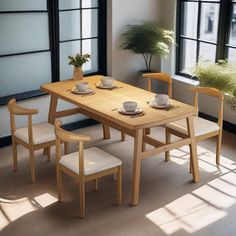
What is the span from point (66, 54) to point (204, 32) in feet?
5.45

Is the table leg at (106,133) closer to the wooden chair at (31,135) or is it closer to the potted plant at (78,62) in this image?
the potted plant at (78,62)

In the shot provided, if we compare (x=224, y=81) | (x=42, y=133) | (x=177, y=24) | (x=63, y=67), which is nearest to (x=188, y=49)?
(x=177, y=24)

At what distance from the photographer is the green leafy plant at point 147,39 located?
523 centimetres

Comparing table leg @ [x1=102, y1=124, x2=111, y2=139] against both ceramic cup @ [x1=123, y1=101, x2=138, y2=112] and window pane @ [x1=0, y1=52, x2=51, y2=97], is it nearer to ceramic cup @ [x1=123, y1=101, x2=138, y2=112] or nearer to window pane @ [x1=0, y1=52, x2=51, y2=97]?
window pane @ [x1=0, y1=52, x2=51, y2=97]

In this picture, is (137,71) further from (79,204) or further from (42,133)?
(79,204)

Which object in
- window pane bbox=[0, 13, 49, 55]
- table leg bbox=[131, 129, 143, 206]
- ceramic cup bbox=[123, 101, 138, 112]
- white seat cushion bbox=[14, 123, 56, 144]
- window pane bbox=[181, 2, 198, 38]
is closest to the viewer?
table leg bbox=[131, 129, 143, 206]

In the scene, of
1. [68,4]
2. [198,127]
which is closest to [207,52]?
[198,127]

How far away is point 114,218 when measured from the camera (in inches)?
137

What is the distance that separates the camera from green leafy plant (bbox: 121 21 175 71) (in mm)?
5234

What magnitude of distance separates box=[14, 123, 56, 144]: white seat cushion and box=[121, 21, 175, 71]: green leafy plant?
5.17 feet

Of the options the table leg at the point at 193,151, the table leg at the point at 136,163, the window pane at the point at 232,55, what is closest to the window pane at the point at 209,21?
the window pane at the point at 232,55

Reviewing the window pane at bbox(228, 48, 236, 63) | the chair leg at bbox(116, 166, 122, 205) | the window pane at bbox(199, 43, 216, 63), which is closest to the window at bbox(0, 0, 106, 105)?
the window pane at bbox(199, 43, 216, 63)

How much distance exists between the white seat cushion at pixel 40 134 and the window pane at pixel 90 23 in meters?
1.45

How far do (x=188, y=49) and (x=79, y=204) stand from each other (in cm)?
281
